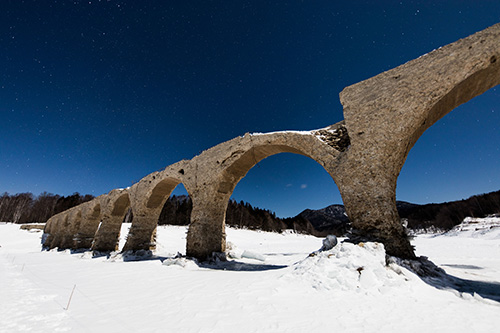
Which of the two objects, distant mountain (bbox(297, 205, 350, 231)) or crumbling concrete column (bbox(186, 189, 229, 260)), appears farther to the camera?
distant mountain (bbox(297, 205, 350, 231))

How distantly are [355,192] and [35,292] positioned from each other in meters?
6.74

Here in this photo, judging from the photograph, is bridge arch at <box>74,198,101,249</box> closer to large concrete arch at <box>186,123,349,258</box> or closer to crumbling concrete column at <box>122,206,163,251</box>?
crumbling concrete column at <box>122,206,163,251</box>

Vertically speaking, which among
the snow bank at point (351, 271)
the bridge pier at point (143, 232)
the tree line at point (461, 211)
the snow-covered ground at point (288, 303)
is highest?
the tree line at point (461, 211)

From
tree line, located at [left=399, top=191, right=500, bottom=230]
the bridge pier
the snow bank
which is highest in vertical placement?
tree line, located at [left=399, top=191, right=500, bottom=230]

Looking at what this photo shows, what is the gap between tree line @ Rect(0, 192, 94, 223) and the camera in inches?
1521

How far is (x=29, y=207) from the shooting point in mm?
41750

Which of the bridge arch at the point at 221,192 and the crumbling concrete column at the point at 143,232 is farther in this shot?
the crumbling concrete column at the point at 143,232

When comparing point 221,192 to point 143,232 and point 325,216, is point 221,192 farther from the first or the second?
point 325,216

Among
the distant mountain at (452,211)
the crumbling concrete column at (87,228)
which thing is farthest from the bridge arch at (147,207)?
the distant mountain at (452,211)

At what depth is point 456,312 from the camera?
7.66 ft

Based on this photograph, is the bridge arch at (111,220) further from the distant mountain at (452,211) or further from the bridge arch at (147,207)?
the distant mountain at (452,211)

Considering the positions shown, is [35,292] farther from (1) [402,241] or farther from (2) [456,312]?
(1) [402,241]

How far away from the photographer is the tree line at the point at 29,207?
127ft

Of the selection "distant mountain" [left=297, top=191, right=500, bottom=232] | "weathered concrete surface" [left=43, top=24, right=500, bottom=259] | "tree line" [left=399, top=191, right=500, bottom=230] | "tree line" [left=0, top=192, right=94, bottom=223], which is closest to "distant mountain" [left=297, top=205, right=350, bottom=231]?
"distant mountain" [left=297, top=191, right=500, bottom=232]
